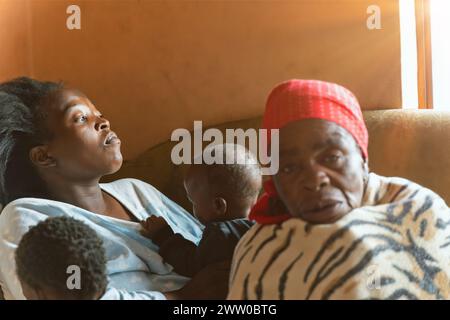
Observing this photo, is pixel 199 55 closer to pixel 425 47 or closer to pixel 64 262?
pixel 425 47

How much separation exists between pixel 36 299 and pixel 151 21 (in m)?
0.59

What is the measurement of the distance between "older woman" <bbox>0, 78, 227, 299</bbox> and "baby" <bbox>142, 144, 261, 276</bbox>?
0.10ft

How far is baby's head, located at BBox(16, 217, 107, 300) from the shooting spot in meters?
0.63

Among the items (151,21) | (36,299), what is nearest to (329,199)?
(36,299)

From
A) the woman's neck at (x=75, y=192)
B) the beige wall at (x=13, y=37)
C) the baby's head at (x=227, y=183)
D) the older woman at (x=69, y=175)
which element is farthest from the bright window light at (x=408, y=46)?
the beige wall at (x=13, y=37)

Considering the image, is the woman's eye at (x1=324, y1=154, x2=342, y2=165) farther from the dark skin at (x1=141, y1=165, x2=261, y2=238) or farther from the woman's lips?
the woman's lips

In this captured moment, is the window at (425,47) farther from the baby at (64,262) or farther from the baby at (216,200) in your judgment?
the baby at (64,262)

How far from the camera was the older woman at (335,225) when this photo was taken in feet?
1.96

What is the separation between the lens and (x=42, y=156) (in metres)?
0.90

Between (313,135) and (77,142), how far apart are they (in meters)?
0.41

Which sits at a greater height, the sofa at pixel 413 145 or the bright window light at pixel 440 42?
the bright window light at pixel 440 42

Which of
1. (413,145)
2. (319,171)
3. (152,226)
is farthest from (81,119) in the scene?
(413,145)

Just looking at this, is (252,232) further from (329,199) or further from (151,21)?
(151,21)

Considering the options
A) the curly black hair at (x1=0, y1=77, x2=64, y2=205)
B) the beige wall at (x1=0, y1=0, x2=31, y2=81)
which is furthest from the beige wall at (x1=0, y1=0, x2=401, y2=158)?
the curly black hair at (x1=0, y1=77, x2=64, y2=205)
